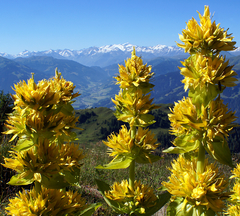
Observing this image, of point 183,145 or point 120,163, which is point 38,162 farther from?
point 183,145

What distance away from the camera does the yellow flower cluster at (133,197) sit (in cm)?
226

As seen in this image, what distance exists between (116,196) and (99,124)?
76.7 meters

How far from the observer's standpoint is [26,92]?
176 cm

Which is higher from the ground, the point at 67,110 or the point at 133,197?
the point at 67,110

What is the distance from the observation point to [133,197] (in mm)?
2330

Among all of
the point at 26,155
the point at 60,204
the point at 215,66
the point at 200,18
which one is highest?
the point at 200,18

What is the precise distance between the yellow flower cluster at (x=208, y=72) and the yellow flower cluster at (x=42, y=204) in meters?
1.63

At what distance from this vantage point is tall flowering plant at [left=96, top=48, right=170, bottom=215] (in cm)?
225

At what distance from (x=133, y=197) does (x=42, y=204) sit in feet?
3.30

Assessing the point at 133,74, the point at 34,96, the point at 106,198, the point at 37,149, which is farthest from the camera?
the point at 106,198

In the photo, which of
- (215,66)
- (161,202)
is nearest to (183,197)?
(161,202)

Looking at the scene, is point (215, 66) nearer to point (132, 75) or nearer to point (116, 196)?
point (132, 75)

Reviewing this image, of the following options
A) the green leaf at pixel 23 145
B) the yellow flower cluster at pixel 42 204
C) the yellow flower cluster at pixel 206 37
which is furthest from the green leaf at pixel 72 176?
the yellow flower cluster at pixel 206 37

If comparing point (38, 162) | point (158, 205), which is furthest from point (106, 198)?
point (38, 162)
